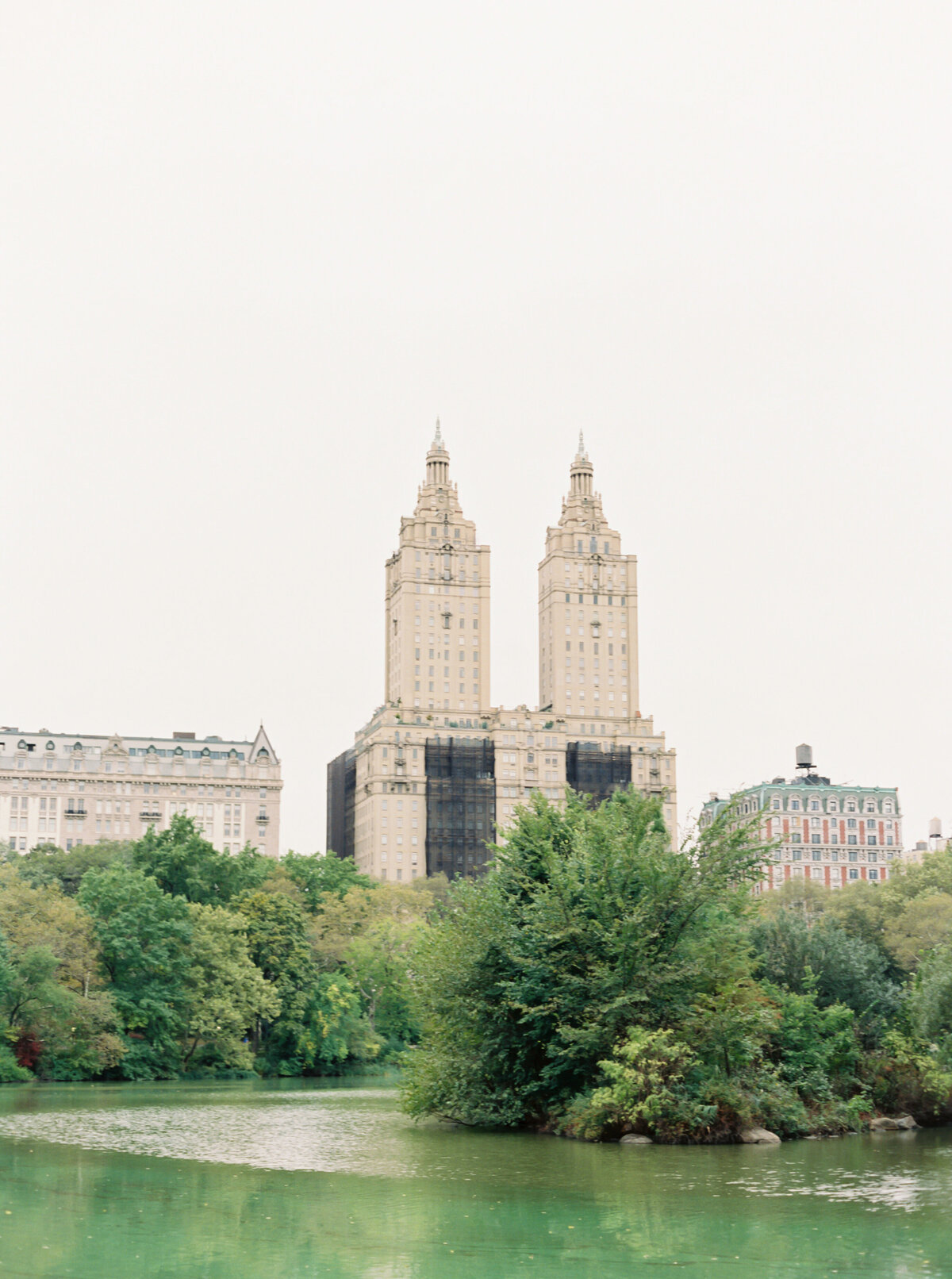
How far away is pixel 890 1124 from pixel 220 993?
4542cm

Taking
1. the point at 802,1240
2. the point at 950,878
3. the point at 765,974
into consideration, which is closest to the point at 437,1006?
the point at 765,974

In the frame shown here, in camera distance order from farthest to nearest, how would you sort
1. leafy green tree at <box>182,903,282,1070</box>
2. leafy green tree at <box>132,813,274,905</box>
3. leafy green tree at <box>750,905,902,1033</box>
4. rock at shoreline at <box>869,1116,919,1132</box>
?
leafy green tree at <box>132,813,274,905</box>, leafy green tree at <box>182,903,282,1070</box>, leafy green tree at <box>750,905,902,1033</box>, rock at shoreline at <box>869,1116,919,1132</box>

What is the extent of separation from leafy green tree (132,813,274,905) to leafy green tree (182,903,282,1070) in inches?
216

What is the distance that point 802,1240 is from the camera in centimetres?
2453

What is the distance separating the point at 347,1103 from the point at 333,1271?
147 feet

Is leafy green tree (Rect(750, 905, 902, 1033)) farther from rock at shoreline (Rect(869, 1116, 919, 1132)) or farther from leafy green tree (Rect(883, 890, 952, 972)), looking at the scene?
leafy green tree (Rect(883, 890, 952, 972))

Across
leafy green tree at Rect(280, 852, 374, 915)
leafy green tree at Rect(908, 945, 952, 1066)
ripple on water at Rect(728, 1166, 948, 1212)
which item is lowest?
ripple on water at Rect(728, 1166, 948, 1212)

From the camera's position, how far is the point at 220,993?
274 feet

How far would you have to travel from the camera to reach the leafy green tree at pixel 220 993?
3226 inches

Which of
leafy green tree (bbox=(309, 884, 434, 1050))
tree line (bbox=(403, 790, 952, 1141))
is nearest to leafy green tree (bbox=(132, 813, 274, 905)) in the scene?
leafy green tree (bbox=(309, 884, 434, 1050))

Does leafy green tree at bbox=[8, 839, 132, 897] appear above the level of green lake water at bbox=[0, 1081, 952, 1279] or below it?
above

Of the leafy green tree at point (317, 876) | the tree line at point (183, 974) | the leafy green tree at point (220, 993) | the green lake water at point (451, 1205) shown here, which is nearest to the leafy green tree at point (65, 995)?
the tree line at point (183, 974)

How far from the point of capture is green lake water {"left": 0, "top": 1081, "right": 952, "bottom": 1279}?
72.6 ft

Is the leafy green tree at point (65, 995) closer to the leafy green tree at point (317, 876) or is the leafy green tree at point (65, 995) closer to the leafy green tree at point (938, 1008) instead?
the leafy green tree at point (317, 876)
